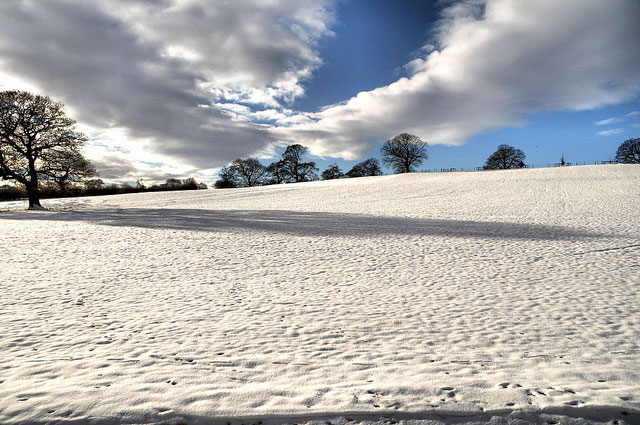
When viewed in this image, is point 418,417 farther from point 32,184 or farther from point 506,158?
point 506,158

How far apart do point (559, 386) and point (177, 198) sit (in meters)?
43.3

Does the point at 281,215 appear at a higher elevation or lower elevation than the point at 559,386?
higher

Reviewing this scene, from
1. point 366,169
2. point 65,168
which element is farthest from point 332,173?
point 65,168

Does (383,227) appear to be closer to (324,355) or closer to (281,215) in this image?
(281,215)

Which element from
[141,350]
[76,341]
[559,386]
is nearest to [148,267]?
[76,341]

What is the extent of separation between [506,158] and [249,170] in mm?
62373

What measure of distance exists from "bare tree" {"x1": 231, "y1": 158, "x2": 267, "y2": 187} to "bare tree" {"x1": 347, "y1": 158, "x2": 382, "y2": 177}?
25.4 m

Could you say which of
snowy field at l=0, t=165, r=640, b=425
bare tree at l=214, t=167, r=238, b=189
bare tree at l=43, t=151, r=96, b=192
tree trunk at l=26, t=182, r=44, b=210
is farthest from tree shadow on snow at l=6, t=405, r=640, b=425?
bare tree at l=214, t=167, r=238, b=189

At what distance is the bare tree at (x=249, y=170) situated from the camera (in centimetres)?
6962

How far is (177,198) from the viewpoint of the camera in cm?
4081

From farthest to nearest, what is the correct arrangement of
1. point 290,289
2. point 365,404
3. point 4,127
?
point 4,127, point 290,289, point 365,404

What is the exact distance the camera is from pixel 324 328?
6.22 m

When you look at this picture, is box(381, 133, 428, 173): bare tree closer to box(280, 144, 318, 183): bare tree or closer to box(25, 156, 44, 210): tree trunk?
box(280, 144, 318, 183): bare tree

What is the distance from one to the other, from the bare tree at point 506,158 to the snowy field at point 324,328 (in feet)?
213
